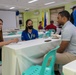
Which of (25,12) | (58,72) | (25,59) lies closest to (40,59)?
(25,59)

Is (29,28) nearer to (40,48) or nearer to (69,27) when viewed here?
(40,48)

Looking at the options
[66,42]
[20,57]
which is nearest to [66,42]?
[66,42]

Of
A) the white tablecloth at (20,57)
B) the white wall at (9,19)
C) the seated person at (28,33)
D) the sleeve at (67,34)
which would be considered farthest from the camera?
the white wall at (9,19)

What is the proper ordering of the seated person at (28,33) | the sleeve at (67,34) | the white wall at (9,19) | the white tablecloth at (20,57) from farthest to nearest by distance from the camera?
the white wall at (9,19) → the seated person at (28,33) → the sleeve at (67,34) → the white tablecloth at (20,57)

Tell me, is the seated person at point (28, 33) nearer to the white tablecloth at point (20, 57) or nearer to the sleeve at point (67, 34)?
the white tablecloth at point (20, 57)

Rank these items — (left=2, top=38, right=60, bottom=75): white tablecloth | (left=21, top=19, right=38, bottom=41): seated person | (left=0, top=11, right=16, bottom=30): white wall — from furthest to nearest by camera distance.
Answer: (left=0, top=11, right=16, bottom=30): white wall
(left=21, top=19, right=38, bottom=41): seated person
(left=2, top=38, right=60, bottom=75): white tablecloth

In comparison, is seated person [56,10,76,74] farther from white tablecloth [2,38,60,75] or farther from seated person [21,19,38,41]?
seated person [21,19,38,41]

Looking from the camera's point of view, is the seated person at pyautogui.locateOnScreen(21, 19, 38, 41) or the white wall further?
the white wall

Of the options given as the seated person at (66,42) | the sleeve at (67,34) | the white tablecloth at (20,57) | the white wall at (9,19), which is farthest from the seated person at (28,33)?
the white wall at (9,19)

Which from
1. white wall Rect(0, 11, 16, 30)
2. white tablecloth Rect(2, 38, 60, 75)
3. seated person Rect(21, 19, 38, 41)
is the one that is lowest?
white tablecloth Rect(2, 38, 60, 75)

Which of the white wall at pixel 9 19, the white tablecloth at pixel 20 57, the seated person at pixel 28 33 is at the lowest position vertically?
the white tablecloth at pixel 20 57

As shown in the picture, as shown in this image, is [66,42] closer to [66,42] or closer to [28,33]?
[66,42]

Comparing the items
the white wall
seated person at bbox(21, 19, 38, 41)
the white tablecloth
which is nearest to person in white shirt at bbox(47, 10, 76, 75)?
the white tablecloth

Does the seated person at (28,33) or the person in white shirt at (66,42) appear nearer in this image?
the person in white shirt at (66,42)
